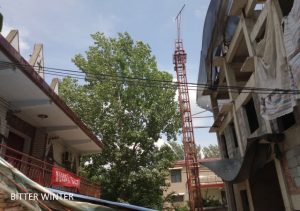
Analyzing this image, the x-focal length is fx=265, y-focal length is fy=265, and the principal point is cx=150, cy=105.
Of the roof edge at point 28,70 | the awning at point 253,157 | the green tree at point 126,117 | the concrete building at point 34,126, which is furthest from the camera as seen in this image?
the green tree at point 126,117

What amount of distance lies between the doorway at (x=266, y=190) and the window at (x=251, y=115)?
1709mm

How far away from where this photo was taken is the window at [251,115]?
452 inches

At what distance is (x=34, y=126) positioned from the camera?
33.9ft

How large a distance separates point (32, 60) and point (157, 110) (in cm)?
1254

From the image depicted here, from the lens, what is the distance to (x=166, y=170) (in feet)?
73.7

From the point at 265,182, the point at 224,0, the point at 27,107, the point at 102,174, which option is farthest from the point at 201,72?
the point at 102,174

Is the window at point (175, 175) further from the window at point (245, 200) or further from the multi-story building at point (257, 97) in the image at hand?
the window at point (245, 200)

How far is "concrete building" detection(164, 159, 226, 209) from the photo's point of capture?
2873 cm

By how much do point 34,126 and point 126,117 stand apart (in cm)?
1325

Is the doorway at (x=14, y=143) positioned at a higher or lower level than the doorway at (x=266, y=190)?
higher

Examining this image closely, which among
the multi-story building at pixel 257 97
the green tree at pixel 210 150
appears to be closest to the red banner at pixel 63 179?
the multi-story building at pixel 257 97

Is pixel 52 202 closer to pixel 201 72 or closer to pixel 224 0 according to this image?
pixel 224 0

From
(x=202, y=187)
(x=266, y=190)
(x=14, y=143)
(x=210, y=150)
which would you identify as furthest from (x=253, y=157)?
(x=210, y=150)

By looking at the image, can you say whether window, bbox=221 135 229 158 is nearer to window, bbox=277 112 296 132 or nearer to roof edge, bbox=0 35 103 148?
window, bbox=277 112 296 132
